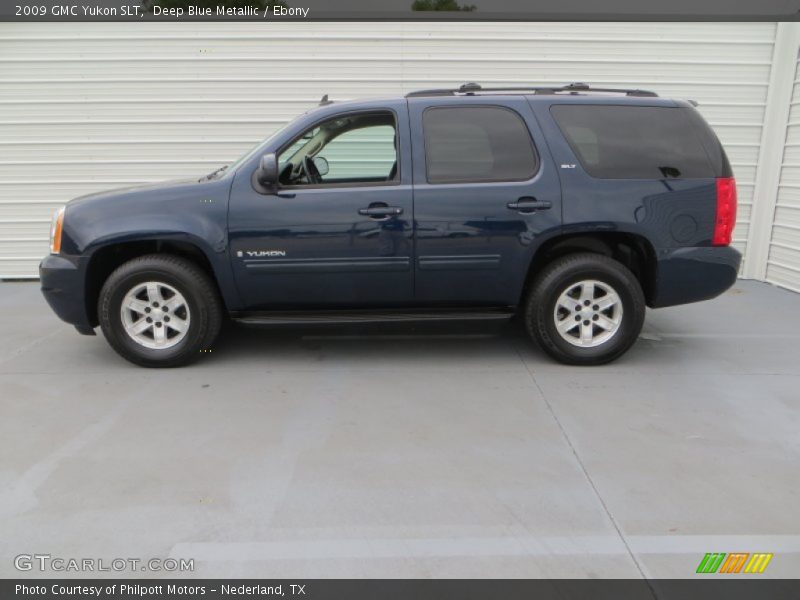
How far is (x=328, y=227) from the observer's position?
4.48 metres

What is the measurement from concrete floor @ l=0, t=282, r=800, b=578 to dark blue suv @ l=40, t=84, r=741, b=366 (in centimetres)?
43

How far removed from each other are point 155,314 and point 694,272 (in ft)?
12.7

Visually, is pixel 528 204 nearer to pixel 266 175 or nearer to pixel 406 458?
pixel 266 175

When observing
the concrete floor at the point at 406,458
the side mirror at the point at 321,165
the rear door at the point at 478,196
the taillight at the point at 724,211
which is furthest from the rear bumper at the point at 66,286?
the taillight at the point at 724,211

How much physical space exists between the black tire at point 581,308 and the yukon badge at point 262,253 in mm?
1813

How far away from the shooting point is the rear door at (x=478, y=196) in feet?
14.8

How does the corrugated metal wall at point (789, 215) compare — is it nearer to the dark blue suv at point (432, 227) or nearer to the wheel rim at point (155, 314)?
the dark blue suv at point (432, 227)

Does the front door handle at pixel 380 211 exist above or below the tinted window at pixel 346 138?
below

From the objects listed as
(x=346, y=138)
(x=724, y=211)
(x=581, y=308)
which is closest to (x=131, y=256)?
(x=346, y=138)

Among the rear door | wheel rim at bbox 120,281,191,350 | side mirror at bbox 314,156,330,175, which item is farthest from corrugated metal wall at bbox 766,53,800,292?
wheel rim at bbox 120,281,191,350
